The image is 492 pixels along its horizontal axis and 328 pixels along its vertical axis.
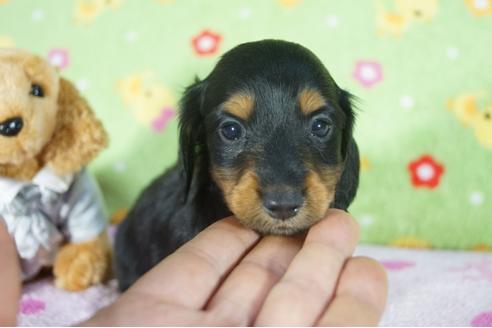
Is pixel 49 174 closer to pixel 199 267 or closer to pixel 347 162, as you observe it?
pixel 199 267

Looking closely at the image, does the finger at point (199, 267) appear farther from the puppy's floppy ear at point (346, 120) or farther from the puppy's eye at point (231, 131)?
the puppy's floppy ear at point (346, 120)

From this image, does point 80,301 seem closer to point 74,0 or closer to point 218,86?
point 218,86

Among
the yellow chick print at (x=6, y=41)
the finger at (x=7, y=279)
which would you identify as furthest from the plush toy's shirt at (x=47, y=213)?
the yellow chick print at (x=6, y=41)

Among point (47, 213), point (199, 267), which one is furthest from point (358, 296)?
point (47, 213)

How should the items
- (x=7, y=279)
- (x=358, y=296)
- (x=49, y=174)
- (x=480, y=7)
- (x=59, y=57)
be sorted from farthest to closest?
(x=59, y=57)
(x=480, y=7)
(x=49, y=174)
(x=358, y=296)
(x=7, y=279)

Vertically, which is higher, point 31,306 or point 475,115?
point 475,115

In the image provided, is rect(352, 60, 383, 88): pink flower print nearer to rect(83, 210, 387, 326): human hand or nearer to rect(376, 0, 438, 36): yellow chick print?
rect(376, 0, 438, 36): yellow chick print

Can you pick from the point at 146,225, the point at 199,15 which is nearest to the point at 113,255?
the point at 146,225

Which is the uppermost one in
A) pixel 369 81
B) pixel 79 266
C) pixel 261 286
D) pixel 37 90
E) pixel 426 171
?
pixel 37 90
